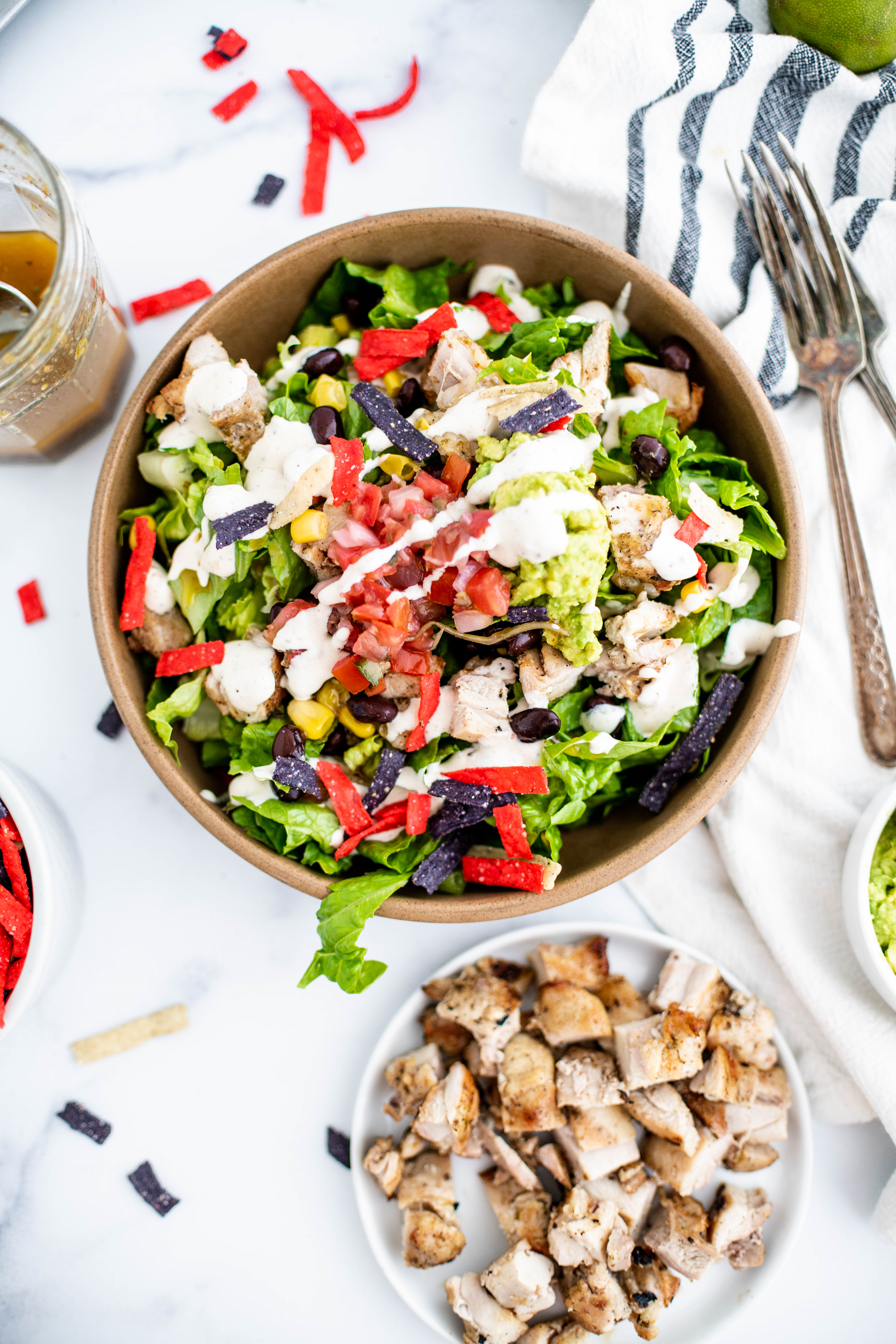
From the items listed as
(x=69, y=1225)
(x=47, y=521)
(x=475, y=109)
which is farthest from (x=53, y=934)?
(x=475, y=109)

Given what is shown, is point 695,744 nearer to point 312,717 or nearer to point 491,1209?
point 312,717

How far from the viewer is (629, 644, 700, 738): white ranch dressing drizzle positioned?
233 cm

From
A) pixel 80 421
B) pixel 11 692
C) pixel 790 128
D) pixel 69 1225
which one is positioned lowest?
pixel 69 1225

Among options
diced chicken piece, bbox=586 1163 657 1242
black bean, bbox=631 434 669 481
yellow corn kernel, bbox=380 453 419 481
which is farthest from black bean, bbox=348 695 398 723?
diced chicken piece, bbox=586 1163 657 1242

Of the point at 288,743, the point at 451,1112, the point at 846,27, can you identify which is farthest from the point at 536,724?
the point at 846,27

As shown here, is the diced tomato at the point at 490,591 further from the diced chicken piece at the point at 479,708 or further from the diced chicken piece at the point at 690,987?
the diced chicken piece at the point at 690,987

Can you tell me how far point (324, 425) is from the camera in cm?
224

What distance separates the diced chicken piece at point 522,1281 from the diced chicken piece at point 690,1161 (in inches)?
13.2

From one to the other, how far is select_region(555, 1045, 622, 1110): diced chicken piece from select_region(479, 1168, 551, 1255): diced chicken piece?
27cm

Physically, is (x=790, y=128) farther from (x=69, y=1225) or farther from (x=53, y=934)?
(x=69, y=1225)

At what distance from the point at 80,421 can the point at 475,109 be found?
1.55 metres

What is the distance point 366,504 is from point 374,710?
47 cm

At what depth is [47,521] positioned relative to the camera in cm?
282

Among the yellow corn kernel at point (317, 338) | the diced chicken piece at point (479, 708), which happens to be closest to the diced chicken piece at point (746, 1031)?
the diced chicken piece at point (479, 708)
